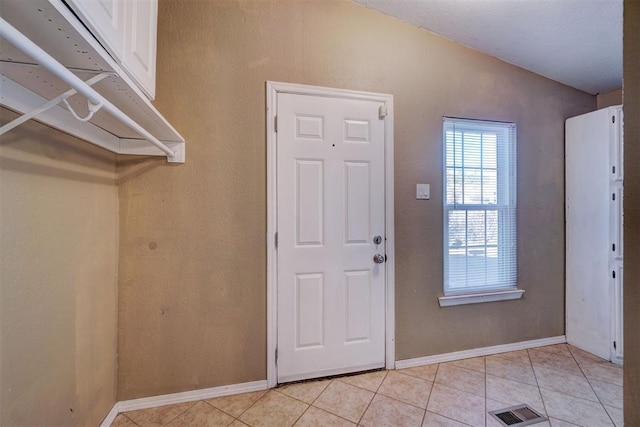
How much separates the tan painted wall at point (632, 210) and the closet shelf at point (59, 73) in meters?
1.12

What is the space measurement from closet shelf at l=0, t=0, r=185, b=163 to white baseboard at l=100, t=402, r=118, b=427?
150cm

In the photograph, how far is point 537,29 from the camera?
202cm

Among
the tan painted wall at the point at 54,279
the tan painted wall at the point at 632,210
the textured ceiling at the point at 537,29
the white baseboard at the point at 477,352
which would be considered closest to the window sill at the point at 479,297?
the white baseboard at the point at 477,352

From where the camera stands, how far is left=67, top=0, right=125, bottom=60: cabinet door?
0.74 metres

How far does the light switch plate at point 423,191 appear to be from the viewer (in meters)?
2.18

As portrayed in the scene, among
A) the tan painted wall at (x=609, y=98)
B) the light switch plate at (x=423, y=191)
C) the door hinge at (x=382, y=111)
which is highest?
the tan painted wall at (x=609, y=98)

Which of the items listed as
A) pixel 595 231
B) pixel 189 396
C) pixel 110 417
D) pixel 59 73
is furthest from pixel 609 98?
pixel 110 417

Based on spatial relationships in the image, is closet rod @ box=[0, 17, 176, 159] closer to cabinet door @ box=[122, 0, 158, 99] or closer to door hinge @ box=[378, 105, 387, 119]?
cabinet door @ box=[122, 0, 158, 99]

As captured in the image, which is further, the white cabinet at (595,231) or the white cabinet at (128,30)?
the white cabinet at (595,231)

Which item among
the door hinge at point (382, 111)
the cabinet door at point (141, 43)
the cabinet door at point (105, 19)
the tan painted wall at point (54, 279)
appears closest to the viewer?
the cabinet door at point (105, 19)

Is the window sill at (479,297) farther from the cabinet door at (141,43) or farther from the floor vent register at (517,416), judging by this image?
the cabinet door at (141,43)

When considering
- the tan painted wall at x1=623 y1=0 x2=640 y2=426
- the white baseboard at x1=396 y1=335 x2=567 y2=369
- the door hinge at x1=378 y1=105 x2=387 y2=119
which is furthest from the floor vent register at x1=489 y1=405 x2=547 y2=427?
the door hinge at x1=378 y1=105 x2=387 y2=119

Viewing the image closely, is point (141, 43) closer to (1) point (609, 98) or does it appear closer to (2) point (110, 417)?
(2) point (110, 417)

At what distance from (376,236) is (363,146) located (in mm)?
674
